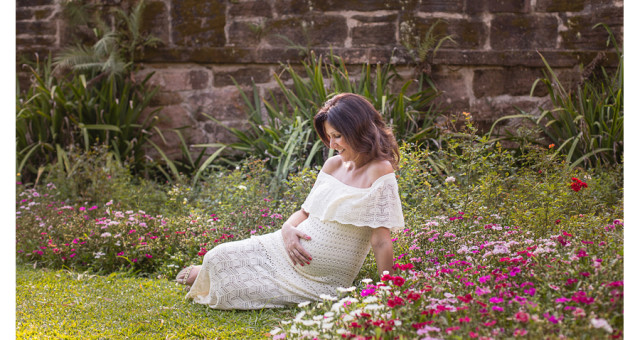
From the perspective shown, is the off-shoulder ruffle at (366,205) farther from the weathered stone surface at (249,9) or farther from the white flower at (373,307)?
the weathered stone surface at (249,9)

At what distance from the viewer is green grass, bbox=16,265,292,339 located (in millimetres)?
2996

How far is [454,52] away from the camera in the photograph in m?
6.41

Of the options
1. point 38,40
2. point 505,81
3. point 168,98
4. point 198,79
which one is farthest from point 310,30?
point 38,40

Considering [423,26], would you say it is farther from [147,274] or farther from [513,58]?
[147,274]

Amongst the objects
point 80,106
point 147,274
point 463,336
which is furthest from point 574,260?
point 80,106

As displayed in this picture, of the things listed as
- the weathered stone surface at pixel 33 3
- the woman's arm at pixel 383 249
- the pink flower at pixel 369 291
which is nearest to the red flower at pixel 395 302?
the pink flower at pixel 369 291

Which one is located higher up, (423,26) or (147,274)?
(423,26)

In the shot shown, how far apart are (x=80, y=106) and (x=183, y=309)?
3.67 meters

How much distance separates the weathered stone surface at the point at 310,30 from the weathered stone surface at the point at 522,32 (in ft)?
5.67

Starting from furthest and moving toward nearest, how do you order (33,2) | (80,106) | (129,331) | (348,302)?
1. (33,2)
2. (80,106)
3. (129,331)
4. (348,302)

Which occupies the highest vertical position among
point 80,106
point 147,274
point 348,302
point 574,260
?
point 80,106

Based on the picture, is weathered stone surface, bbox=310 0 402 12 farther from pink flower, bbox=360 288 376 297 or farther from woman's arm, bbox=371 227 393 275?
pink flower, bbox=360 288 376 297

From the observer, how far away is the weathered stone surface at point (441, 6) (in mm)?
6438

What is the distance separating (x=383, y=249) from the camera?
9.64 feet
